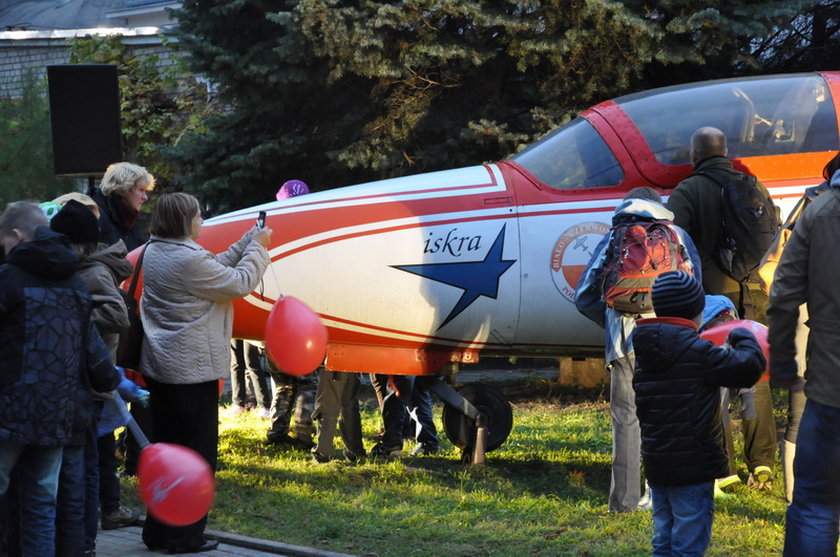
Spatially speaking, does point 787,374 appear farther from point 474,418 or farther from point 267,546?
point 474,418

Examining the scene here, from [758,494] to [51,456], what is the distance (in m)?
4.23

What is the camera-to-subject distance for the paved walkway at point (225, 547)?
19.5ft

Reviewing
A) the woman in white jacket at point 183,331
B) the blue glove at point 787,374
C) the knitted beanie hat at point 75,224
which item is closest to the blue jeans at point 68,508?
the woman in white jacket at point 183,331

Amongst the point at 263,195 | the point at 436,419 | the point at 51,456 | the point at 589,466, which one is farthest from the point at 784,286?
the point at 263,195

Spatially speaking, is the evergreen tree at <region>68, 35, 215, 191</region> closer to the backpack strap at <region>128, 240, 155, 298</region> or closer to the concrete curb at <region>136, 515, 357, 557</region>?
the backpack strap at <region>128, 240, 155, 298</region>

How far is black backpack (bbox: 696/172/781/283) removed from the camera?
668cm

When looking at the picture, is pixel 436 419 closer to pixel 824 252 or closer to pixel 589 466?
pixel 589 466

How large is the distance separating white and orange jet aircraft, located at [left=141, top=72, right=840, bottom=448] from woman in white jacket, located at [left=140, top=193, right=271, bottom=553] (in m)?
1.32

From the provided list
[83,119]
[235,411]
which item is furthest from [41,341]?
[235,411]

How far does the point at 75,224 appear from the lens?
5.46 m

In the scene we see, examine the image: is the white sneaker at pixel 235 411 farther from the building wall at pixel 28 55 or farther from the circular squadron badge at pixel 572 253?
the building wall at pixel 28 55

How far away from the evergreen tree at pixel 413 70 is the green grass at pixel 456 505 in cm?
430

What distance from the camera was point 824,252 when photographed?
4.22 m

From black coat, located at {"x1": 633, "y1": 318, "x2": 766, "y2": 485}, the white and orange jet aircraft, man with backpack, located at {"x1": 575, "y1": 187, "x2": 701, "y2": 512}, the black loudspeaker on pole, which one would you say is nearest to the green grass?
man with backpack, located at {"x1": 575, "y1": 187, "x2": 701, "y2": 512}
